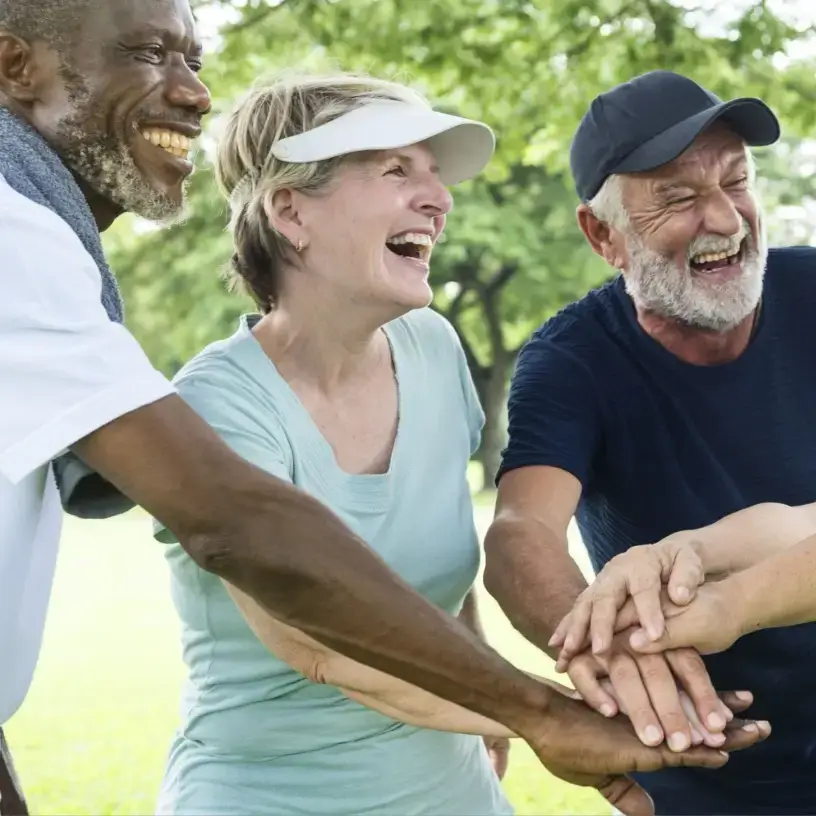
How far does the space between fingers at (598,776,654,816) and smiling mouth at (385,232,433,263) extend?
106 cm

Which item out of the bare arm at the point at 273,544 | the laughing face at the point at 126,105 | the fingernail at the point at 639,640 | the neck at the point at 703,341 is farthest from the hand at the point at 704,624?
the laughing face at the point at 126,105

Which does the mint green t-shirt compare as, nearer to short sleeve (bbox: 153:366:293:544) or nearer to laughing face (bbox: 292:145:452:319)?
short sleeve (bbox: 153:366:293:544)

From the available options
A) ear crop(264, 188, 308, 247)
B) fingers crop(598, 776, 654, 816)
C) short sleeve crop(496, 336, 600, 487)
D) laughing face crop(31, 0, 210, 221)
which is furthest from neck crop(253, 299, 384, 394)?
fingers crop(598, 776, 654, 816)

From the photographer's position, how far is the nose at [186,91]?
227 cm

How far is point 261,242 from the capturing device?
8.66 ft

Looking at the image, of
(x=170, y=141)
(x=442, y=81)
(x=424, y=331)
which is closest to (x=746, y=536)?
(x=424, y=331)

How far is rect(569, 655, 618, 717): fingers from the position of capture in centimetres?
222

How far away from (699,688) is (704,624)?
0.13 metres

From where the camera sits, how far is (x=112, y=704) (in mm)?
8656

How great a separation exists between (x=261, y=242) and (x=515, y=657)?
732 centimetres

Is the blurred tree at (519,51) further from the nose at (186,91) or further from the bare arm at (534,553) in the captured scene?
the nose at (186,91)

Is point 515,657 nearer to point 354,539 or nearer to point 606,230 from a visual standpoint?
point 606,230

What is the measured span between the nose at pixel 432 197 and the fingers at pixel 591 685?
920 mm

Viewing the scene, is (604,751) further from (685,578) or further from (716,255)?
(716,255)
